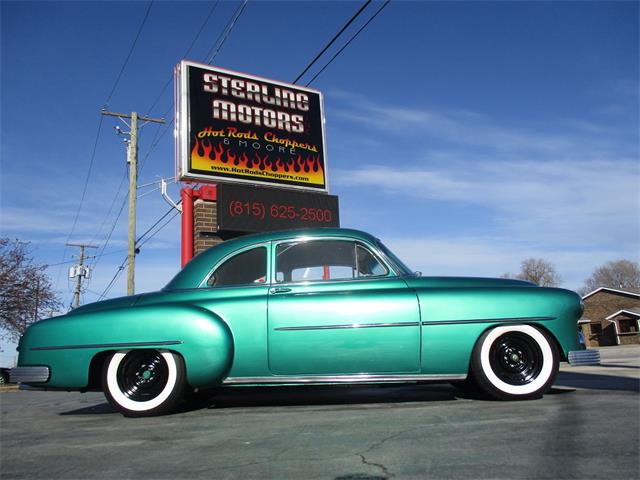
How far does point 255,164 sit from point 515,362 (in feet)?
27.2

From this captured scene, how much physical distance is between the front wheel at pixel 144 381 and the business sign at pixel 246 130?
6806 mm

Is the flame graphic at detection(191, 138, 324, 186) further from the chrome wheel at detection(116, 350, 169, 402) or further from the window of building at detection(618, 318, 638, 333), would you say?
the window of building at detection(618, 318, 638, 333)

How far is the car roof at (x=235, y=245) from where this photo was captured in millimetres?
3699

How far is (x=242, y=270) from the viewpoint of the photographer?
3.69 meters

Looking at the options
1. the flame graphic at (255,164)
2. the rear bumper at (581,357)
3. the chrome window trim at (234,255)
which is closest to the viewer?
the rear bumper at (581,357)

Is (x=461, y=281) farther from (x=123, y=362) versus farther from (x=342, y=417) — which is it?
(x=123, y=362)

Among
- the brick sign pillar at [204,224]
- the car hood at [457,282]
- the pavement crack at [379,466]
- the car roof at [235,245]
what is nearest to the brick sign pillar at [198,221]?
the brick sign pillar at [204,224]

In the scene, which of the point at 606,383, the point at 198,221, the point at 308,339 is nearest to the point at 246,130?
the point at 198,221

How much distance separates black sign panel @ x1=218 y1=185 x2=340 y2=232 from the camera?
29.6ft

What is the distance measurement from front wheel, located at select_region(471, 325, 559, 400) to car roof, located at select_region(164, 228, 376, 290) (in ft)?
3.95

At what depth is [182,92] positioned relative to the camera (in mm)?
10375

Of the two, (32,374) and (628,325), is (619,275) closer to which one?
(628,325)

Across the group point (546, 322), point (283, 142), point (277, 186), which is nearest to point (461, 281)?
point (546, 322)

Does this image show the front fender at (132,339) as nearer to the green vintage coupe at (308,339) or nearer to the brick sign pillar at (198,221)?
the green vintage coupe at (308,339)
